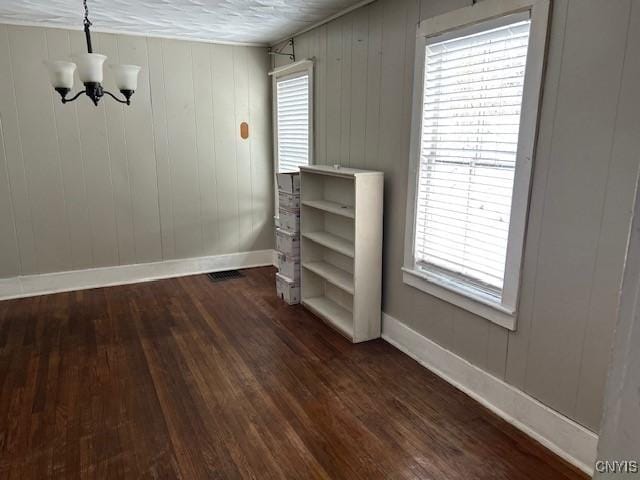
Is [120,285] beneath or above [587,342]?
beneath

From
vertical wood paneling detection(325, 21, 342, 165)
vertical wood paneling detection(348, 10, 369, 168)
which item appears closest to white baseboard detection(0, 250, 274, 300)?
vertical wood paneling detection(325, 21, 342, 165)

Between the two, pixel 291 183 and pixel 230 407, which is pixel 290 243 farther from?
pixel 230 407

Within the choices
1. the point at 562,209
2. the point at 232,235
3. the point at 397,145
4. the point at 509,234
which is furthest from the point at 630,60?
the point at 232,235

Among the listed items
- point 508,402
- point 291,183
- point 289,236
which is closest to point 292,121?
point 291,183

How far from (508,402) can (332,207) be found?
6.26 feet

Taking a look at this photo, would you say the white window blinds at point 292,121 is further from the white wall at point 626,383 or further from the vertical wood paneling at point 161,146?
the white wall at point 626,383

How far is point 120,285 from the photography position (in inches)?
188

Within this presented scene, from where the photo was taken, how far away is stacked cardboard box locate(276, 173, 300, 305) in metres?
4.16

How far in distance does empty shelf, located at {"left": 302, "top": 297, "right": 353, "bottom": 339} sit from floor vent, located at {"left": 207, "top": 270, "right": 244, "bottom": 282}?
1222 mm

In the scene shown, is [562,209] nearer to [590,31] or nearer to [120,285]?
[590,31]

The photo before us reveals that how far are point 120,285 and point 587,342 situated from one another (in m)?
4.22

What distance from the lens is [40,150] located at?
4.29 meters

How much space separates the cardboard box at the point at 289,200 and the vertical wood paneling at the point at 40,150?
6.93 feet

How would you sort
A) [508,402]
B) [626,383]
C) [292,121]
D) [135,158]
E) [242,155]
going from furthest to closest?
[242,155] < [292,121] < [135,158] < [508,402] < [626,383]
